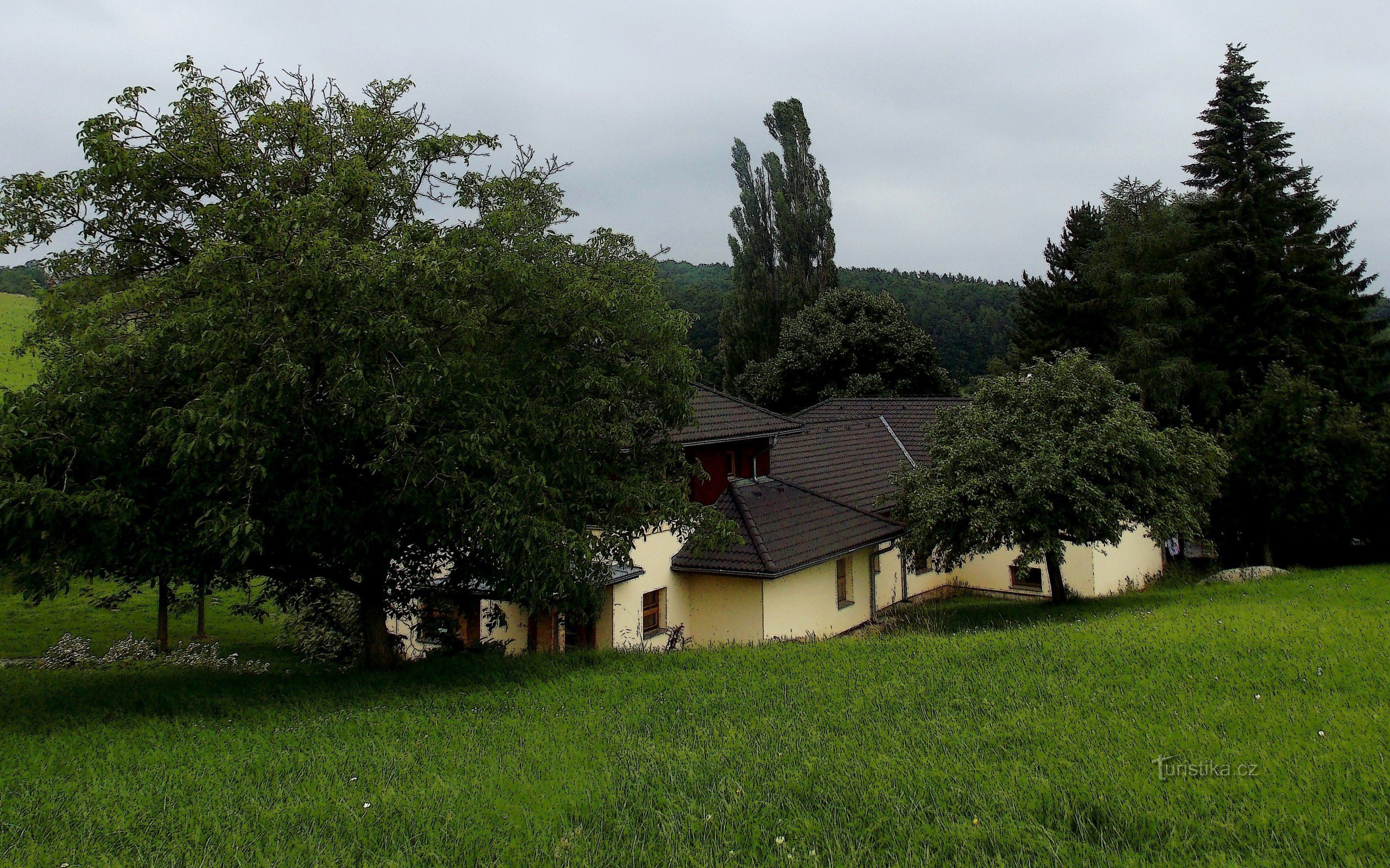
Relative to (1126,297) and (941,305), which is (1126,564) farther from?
(941,305)

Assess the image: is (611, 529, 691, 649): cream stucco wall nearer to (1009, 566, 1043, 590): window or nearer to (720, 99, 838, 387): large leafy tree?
(1009, 566, 1043, 590): window

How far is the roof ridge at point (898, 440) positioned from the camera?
25234 mm

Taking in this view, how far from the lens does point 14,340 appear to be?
3431 centimetres

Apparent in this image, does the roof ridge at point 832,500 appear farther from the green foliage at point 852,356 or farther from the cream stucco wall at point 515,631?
the green foliage at point 852,356

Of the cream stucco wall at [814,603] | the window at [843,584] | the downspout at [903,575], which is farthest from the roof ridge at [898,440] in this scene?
the window at [843,584]

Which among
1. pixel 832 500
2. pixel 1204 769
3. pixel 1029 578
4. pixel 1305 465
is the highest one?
pixel 1305 465

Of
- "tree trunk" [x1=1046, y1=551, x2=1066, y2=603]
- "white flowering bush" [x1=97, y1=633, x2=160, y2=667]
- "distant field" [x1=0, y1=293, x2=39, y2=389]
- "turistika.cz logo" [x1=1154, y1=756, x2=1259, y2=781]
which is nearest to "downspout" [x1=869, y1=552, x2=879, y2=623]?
"tree trunk" [x1=1046, y1=551, x2=1066, y2=603]

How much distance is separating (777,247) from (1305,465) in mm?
28091

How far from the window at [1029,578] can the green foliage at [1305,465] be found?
6636 millimetres

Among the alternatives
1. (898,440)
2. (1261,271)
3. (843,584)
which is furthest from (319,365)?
(1261,271)

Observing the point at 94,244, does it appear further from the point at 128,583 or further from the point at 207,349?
the point at 128,583

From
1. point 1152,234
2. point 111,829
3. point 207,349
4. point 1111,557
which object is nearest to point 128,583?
point 207,349

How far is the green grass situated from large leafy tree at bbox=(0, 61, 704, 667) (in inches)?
68.9

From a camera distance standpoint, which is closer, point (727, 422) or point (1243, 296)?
point (727, 422)
